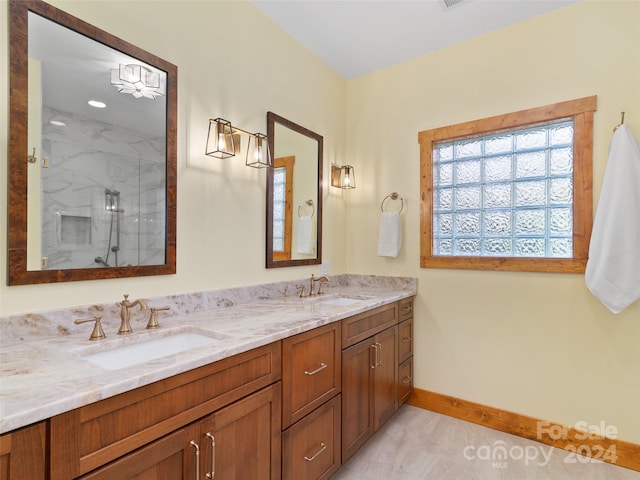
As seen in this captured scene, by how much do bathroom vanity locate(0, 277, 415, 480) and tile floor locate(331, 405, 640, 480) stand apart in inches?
5.7

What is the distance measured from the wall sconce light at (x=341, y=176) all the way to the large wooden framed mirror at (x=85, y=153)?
148 cm

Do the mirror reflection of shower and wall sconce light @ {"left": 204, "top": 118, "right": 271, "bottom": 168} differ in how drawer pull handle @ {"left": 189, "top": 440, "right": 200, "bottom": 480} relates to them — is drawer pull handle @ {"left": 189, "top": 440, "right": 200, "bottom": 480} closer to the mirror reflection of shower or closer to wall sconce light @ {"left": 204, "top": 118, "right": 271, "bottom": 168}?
the mirror reflection of shower

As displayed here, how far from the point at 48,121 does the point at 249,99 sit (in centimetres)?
112

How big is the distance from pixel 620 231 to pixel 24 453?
105 inches

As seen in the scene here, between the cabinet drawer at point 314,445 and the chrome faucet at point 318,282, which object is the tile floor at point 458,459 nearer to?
the cabinet drawer at point 314,445

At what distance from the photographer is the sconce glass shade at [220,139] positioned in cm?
183

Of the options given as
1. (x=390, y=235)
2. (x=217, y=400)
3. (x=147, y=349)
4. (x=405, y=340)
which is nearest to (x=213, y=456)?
(x=217, y=400)

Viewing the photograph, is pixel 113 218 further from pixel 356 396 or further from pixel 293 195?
pixel 356 396

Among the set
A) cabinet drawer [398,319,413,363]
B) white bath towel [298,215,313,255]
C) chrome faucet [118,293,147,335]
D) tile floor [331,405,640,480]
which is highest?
white bath towel [298,215,313,255]

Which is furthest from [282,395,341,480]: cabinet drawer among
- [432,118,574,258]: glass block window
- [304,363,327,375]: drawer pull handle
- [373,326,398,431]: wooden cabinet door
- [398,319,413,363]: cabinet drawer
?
[432,118,574,258]: glass block window

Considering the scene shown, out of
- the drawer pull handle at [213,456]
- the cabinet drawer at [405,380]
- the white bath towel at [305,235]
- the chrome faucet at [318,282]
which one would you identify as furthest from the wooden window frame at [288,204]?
the drawer pull handle at [213,456]

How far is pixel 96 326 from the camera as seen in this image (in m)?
1.29

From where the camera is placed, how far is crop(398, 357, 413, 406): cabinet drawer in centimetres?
246

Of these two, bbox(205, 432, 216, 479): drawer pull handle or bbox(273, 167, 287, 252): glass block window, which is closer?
bbox(205, 432, 216, 479): drawer pull handle
